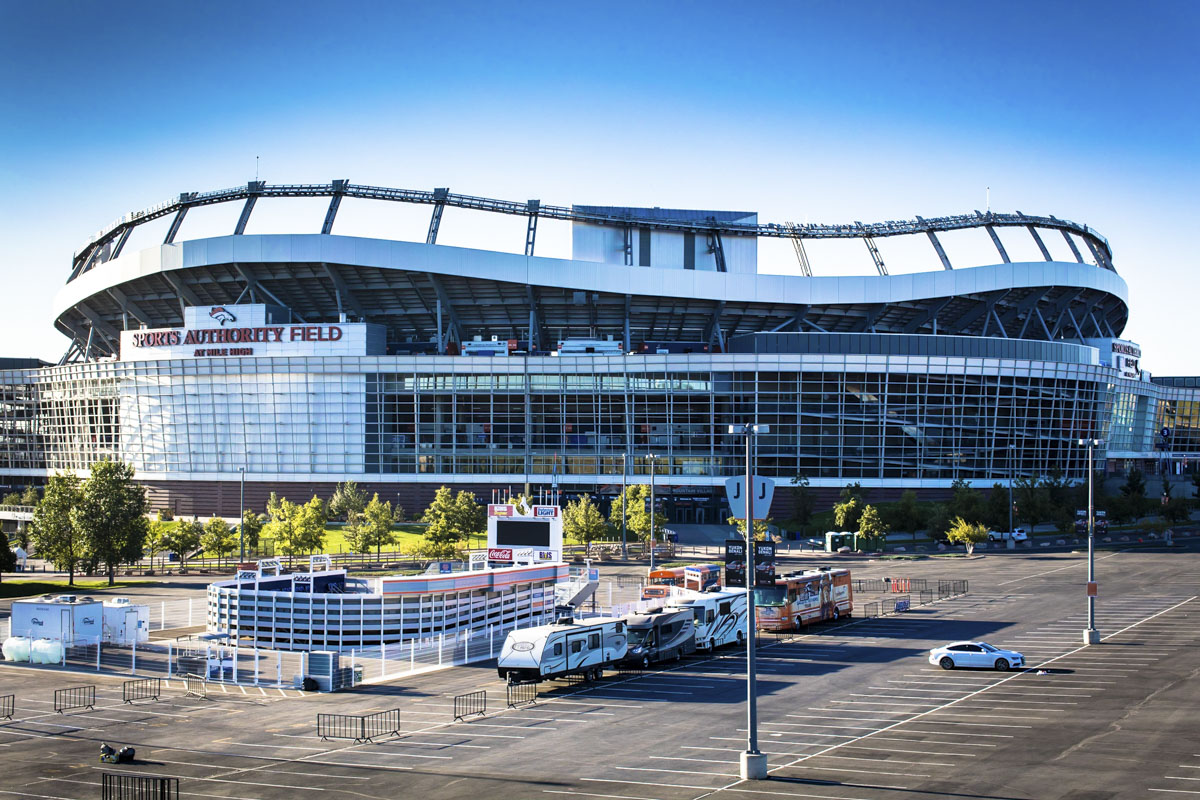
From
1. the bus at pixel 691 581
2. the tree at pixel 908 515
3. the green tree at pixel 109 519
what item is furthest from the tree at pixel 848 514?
the green tree at pixel 109 519

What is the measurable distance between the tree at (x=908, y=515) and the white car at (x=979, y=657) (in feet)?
191

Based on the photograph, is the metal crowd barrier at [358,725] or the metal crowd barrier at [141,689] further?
the metal crowd barrier at [141,689]

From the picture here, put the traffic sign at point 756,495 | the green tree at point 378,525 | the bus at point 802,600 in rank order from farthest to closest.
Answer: the green tree at point 378,525 < the bus at point 802,600 < the traffic sign at point 756,495

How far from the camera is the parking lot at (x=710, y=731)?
89.9 feet

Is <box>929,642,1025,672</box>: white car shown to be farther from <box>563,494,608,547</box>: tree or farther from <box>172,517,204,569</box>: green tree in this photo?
<box>172,517,204,569</box>: green tree

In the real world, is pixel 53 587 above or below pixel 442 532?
below

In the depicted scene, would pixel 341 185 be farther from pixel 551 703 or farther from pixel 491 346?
pixel 551 703

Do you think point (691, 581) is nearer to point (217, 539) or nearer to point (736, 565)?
point (736, 565)

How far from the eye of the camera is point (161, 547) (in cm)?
8706

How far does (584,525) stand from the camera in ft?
291

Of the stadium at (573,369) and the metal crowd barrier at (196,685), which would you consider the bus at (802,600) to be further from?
the stadium at (573,369)

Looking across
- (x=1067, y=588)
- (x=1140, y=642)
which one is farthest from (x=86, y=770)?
(x=1067, y=588)

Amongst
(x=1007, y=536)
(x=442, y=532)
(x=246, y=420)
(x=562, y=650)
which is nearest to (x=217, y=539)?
(x=442, y=532)

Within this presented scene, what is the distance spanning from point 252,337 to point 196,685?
279 ft
